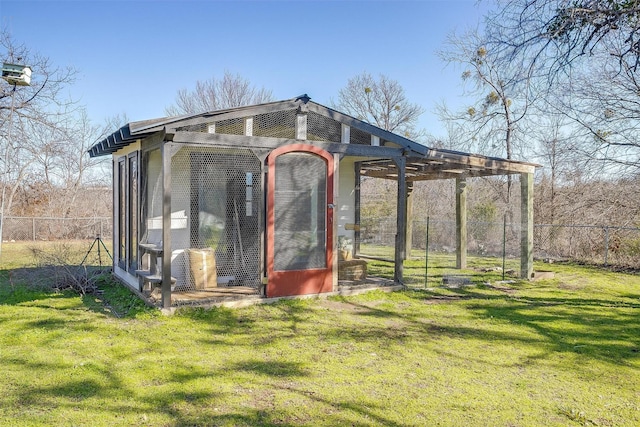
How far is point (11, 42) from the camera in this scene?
42.0ft

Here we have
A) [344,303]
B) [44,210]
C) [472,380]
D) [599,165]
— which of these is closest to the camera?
[472,380]

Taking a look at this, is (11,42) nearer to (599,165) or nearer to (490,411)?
(490,411)

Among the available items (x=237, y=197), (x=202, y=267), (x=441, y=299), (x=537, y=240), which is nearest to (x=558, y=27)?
(x=441, y=299)

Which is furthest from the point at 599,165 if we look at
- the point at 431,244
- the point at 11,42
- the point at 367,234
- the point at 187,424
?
the point at 11,42

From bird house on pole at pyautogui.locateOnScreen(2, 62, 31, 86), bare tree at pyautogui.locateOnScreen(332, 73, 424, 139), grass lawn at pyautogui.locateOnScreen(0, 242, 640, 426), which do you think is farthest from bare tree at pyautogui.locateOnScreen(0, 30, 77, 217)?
bare tree at pyautogui.locateOnScreen(332, 73, 424, 139)

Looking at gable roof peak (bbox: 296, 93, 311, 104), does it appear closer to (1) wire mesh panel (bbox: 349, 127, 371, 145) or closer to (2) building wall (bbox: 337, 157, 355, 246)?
(1) wire mesh panel (bbox: 349, 127, 371, 145)

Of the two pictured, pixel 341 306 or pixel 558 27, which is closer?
pixel 558 27

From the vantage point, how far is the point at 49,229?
54.3ft

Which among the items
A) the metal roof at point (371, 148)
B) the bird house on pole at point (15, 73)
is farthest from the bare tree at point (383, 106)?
the bird house on pole at point (15, 73)

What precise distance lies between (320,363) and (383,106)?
23.3 m

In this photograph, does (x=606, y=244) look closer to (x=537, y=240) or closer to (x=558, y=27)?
(x=537, y=240)

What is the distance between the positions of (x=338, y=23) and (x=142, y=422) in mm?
12525

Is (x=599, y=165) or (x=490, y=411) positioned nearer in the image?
(x=490, y=411)

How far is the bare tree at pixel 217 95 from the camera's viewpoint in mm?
30531
